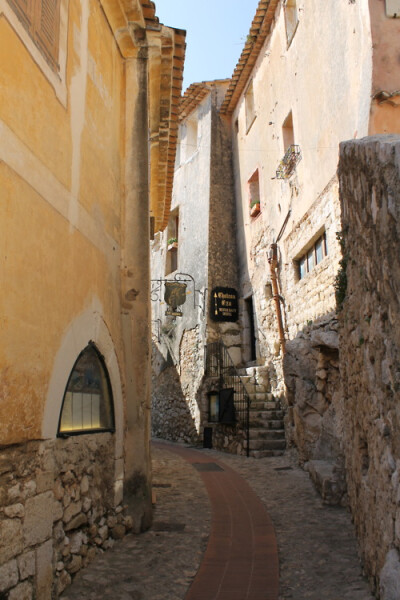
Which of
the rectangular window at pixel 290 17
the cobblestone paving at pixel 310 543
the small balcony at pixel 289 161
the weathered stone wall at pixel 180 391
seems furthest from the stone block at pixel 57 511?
the rectangular window at pixel 290 17

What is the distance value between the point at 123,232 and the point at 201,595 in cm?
390

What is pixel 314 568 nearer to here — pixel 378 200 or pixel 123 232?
pixel 378 200

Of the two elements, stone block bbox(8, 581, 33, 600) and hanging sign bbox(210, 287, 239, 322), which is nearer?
stone block bbox(8, 581, 33, 600)

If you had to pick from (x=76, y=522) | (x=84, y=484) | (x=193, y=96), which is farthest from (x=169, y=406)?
(x=76, y=522)

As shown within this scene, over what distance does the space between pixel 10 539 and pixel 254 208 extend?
12360mm

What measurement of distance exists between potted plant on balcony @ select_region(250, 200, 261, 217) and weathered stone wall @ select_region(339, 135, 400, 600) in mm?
9706

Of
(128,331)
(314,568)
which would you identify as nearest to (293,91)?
(128,331)

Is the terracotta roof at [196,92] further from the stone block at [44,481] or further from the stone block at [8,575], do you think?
the stone block at [8,575]

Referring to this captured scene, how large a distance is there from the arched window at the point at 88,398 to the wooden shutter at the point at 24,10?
8.68ft

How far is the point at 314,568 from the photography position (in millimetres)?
4113

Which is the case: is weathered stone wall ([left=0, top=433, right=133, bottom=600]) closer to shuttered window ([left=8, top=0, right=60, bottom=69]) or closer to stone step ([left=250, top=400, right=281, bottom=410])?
shuttered window ([left=8, top=0, right=60, bottom=69])

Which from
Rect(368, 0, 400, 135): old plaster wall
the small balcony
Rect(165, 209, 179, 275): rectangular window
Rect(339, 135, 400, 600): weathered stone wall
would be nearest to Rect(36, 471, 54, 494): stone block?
Rect(339, 135, 400, 600): weathered stone wall

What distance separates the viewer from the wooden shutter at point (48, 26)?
12.5 feet

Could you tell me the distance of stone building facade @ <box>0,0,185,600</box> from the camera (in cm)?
325
